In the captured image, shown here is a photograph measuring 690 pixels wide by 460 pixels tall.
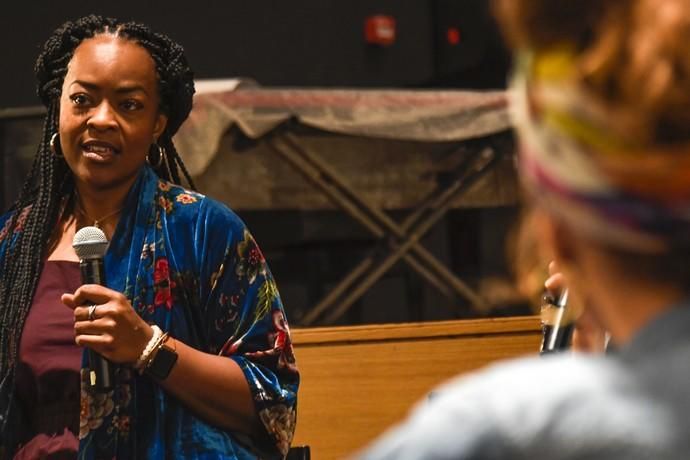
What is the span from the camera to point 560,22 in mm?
957

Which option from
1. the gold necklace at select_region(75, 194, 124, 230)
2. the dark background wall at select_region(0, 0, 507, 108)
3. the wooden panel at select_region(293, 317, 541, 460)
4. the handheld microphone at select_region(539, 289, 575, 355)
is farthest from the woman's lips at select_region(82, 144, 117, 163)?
the dark background wall at select_region(0, 0, 507, 108)

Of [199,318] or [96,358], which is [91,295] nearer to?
[96,358]

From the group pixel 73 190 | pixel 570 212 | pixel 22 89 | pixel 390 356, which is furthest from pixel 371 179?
pixel 570 212

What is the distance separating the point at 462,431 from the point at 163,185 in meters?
1.81

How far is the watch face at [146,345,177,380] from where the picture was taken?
2.36 meters

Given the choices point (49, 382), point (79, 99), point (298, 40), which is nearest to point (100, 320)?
point (49, 382)

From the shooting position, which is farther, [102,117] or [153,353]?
[102,117]

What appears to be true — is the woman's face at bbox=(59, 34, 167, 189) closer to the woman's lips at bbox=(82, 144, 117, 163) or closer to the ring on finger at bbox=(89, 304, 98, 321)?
the woman's lips at bbox=(82, 144, 117, 163)

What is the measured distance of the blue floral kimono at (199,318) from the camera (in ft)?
7.96

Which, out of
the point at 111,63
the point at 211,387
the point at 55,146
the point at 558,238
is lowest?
the point at 211,387

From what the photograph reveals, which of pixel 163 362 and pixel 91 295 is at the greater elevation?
pixel 91 295

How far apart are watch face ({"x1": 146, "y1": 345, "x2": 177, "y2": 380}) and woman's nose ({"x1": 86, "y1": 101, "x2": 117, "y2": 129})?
0.45m

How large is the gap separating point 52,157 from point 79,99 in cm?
18

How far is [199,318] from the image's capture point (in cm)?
250
